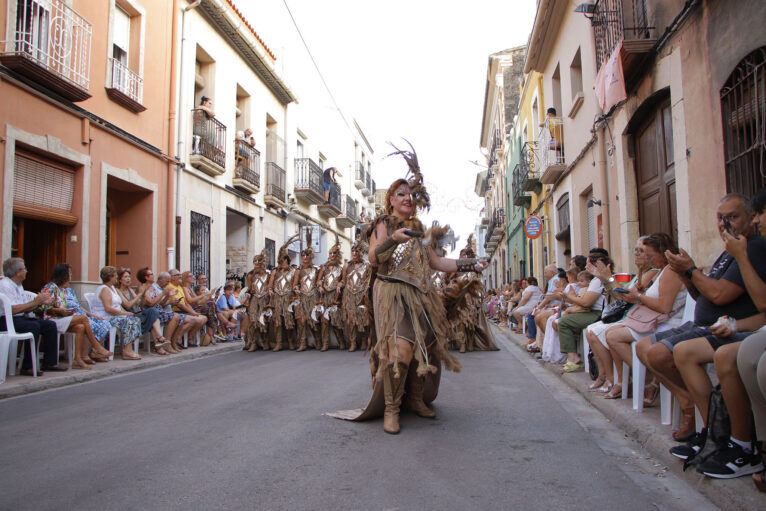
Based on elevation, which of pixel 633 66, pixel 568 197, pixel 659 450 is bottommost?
pixel 659 450

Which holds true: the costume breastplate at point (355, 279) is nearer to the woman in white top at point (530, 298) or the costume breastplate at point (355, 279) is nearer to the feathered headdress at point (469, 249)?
the feathered headdress at point (469, 249)

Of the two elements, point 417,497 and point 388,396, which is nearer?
point 417,497

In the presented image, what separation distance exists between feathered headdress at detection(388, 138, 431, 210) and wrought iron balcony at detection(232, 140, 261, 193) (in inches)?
500

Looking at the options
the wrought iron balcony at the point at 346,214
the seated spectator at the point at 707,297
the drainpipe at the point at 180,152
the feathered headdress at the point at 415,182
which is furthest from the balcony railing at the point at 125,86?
the wrought iron balcony at the point at 346,214

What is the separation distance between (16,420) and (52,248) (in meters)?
6.41

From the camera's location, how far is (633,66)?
328 inches

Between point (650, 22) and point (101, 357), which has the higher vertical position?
point (650, 22)

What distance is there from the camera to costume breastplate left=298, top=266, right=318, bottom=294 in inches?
455

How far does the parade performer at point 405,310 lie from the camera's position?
4293 mm

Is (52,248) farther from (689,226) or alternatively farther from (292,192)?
(292,192)

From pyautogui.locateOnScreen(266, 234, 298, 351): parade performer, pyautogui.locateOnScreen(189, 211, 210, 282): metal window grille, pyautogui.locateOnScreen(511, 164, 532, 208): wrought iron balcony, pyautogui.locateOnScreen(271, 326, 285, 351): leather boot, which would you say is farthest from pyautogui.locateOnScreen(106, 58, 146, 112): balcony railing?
pyautogui.locateOnScreen(511, 164, 532, 208): wrought iron balcony

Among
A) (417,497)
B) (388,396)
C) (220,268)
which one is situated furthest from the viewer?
(220,268)

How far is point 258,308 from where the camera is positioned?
11.6 metres

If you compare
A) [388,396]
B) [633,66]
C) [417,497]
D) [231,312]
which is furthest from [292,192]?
[417,497]
